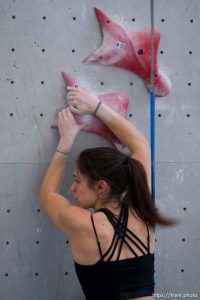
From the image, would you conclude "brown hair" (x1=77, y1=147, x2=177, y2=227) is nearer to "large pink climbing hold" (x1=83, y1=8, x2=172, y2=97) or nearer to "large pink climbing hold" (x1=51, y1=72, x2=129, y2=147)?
"large pink climbing hold" (x1=51, y1=72, x2=129, y2=147)

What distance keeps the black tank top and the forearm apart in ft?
0.82

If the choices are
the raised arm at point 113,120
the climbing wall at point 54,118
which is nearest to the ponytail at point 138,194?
the raised arm at point 113,120

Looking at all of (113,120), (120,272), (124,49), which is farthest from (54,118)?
(120,272)

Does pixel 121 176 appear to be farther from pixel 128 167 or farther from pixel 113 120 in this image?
pixel 113 120

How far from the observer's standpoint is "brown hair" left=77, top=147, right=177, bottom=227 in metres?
1.13

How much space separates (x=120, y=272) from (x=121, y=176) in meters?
0.25

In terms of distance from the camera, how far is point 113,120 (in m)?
1.33

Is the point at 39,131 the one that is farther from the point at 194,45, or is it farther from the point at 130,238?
the point at 194,45

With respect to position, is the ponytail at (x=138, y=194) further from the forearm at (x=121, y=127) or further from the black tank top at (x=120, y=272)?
the forearm at (x=121, y=127)

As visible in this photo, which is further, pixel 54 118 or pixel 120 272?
pixel 54 118

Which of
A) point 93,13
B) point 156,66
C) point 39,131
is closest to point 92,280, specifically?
point 39,131

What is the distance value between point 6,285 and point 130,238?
502 millimetres

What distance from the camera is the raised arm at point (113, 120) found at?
4.37 ft

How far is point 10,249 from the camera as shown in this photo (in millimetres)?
1372
